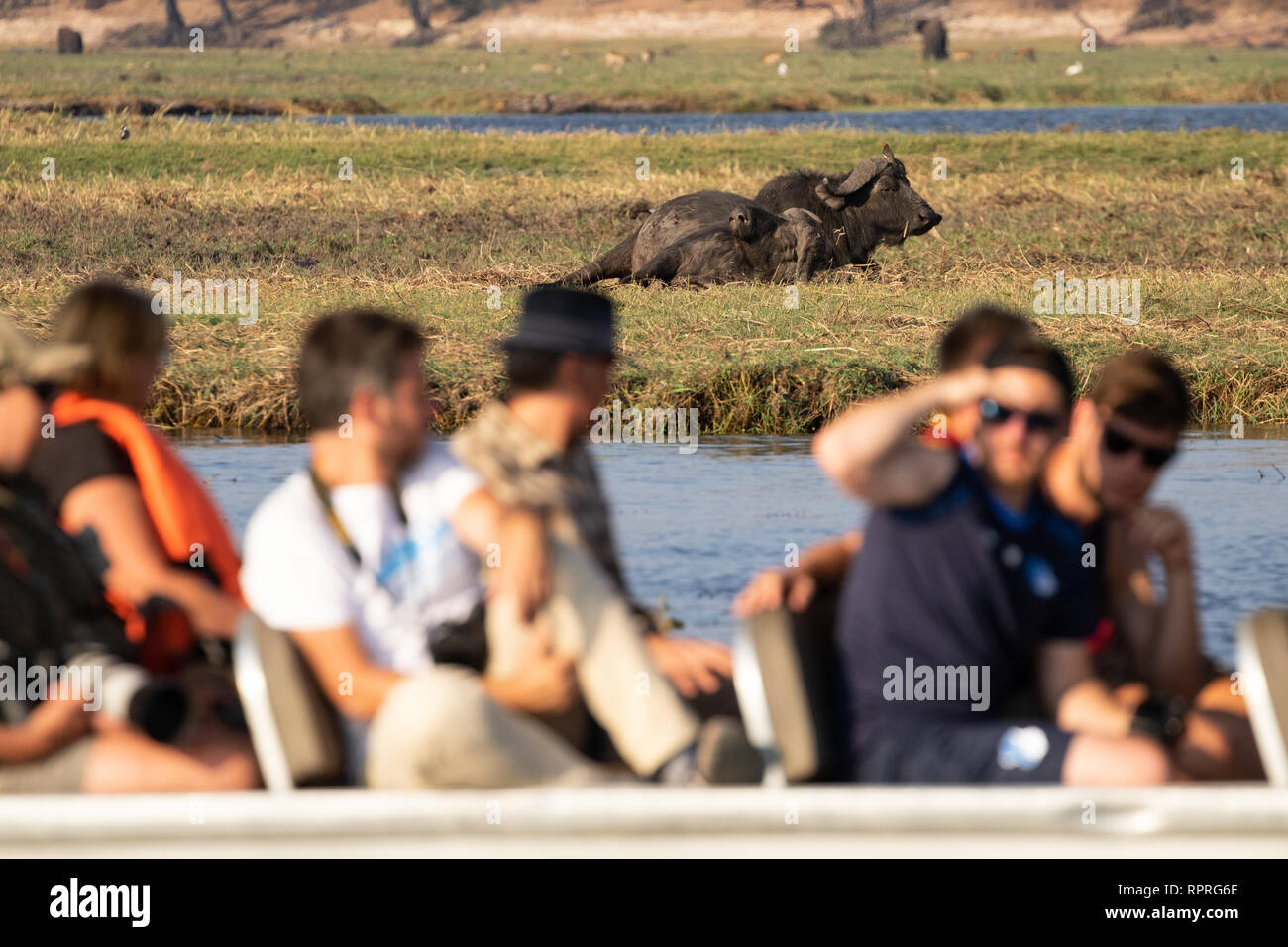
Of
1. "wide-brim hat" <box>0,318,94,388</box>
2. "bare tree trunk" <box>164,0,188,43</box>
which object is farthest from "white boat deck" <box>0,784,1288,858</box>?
"bare tree trunk" <box>164,0,188,43</box>

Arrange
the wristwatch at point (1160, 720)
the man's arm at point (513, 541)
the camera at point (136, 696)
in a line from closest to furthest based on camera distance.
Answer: the man's arm at point (513, 541) → the camera at point (136, 696) → the wristwatch at point (1160, 720)

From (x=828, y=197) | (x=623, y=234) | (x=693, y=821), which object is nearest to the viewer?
(x=693, y=821)

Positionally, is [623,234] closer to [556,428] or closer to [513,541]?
[556,428]

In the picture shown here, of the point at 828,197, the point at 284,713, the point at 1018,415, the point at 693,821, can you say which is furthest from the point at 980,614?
the point at 828,197

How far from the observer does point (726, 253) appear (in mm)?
15812

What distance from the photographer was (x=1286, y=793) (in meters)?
4.12

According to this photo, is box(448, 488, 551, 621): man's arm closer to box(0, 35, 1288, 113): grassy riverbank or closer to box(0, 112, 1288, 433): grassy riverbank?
box(0, 112, 1288, 433): grassy riverbank

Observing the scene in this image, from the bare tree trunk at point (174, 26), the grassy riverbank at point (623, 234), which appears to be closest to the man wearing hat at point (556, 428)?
the grassy riverbank at point (623, 234)

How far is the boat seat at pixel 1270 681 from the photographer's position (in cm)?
418

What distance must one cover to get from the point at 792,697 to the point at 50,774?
159cm

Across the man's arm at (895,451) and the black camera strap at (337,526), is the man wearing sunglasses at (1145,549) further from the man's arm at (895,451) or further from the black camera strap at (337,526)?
the black camera strap at (337,526)

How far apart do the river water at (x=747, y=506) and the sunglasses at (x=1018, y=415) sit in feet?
12.3

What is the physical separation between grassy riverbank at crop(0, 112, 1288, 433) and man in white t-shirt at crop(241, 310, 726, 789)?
702 cm

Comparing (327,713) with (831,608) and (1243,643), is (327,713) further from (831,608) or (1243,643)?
(1243,643)
